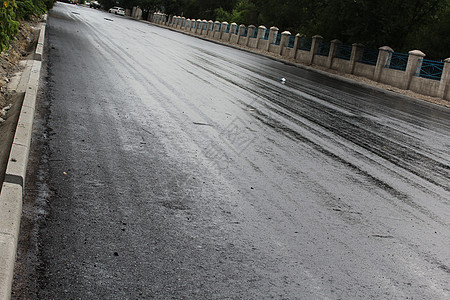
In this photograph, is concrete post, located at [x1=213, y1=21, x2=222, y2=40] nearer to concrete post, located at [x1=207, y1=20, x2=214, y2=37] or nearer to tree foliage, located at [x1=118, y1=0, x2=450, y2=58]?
concrete post, located at [x1=207, y1=20, x2=214, y2=37]

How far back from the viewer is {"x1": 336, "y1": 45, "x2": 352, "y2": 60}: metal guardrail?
3522cm

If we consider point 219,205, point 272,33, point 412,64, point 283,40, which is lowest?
point 219,205

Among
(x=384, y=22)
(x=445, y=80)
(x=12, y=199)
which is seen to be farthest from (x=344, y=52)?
(x=12, y=199)

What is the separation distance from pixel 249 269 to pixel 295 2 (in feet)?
156

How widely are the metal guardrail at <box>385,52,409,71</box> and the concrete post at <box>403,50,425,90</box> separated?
1073 millimetres

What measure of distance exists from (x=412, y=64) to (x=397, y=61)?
2350 millimetres

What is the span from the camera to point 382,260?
4.59 m

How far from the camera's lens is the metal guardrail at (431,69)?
1030 inches

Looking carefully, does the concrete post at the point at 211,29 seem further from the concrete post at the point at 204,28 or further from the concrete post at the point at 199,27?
the concrete post at the point at 199,27

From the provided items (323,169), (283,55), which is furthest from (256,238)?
(283,55)

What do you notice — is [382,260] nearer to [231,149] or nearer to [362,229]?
[362,229]

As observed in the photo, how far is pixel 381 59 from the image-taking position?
3088cm

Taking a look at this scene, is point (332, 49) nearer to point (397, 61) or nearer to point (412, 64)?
point (397, 61)

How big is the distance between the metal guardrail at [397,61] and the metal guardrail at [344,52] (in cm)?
473
